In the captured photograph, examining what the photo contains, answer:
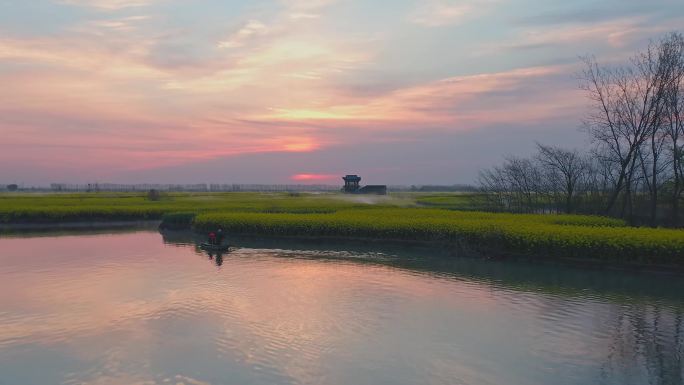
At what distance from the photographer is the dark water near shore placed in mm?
8492

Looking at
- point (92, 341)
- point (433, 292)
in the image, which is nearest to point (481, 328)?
point (433, 292)

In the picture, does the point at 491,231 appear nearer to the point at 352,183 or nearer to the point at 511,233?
the point at 511,233

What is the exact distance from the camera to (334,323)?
36.8ft

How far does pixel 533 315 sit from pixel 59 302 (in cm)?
1142

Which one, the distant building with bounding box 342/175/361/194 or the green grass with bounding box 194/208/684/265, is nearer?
the green grass with bounding box 194/208/684/265

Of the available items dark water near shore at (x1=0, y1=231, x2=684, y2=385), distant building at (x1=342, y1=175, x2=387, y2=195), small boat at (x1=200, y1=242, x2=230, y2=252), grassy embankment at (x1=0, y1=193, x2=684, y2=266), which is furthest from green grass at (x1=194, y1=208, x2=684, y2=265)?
distant building at (x1=342, y1=175, x2=387, y2=195)

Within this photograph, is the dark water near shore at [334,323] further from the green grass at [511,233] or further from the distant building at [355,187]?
the distant building at [355,187]

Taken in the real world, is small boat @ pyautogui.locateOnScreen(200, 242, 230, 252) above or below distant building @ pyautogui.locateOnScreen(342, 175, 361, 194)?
below

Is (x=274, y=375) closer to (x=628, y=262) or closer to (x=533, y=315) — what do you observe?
(x=533, y=315)

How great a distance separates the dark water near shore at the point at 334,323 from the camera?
8.49m

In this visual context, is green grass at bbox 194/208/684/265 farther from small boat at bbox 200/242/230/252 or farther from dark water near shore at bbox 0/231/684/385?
small boat at bbox 200/242/230/252

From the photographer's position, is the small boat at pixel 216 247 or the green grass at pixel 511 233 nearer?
the green grass at pixel 511 233

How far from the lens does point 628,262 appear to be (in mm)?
17797

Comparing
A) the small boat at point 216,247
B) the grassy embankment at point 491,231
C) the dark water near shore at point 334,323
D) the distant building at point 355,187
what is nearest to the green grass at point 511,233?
the grassy embankment at point 491,231
